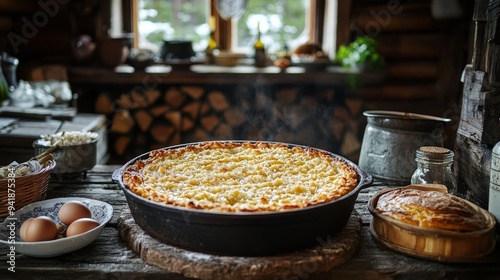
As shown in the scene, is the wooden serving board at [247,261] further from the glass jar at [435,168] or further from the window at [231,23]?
the window at [231,23]

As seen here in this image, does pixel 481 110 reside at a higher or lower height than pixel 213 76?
higher

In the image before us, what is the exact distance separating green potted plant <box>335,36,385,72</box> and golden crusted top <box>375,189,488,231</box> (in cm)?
277

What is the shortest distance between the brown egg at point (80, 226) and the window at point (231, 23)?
359 centimetres

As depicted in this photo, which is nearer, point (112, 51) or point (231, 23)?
point (112, 51)

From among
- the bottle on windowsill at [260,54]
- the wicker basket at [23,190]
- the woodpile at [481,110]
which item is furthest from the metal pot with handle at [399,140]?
the bottle on windowsill at [260,54]

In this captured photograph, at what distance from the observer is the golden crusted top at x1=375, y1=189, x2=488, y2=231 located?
1.77 m

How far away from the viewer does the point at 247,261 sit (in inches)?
67.4

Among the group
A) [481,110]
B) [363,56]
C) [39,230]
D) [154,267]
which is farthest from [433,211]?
[363,56]

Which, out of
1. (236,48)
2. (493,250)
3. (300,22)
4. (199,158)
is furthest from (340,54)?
(493,250)

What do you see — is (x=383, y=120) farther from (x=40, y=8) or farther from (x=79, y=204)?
(x=40, y=8)

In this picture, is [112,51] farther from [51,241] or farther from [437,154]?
[437,154]

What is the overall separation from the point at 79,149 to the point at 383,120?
4.79ft

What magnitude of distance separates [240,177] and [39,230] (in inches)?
30.7

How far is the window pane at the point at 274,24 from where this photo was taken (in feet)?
17.1
